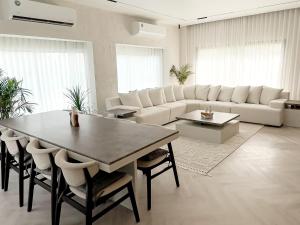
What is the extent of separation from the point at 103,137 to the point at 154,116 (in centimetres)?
293

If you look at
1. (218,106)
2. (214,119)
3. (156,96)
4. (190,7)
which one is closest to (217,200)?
(214,119)

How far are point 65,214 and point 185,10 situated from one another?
4.84 m

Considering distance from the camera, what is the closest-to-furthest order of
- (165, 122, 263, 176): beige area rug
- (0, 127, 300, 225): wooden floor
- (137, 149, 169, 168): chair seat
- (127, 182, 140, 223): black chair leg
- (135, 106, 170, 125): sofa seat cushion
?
(127, 182, 140, 223): black chair leg → (0, 127, 300, 225): wooden floor → (137, 149, 169, 168): chair seat → (165, 122, 263, 176): beige area rug → (135, 106, 170, 125): sofa seat cushion

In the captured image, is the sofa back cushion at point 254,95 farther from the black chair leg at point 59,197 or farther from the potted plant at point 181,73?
the black chair leg at point 59,197

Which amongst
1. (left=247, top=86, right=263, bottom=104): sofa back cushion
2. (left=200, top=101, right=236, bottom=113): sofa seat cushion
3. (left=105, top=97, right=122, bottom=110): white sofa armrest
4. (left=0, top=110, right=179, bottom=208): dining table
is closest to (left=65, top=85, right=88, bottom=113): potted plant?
(left=105, top=97, right=122, bottom=110): white sofa armrest

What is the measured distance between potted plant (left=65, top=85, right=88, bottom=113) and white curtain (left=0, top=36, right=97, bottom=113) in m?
0.10

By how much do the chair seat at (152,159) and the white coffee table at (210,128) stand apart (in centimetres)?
191

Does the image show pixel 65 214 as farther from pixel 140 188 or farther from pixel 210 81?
pixel 210 81

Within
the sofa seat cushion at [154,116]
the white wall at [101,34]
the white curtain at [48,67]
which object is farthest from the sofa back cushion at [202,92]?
the white curtain at [48,67]

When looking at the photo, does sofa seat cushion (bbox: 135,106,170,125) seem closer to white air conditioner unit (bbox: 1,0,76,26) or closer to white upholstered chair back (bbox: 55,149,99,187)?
white air conditioner unit (bbox: 1,0,76,26)

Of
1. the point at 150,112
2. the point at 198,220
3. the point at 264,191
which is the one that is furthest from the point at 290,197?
the point at 150,112

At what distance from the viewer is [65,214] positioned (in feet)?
7.38

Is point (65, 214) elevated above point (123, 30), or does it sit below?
below

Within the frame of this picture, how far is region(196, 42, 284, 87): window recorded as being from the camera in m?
5.87
